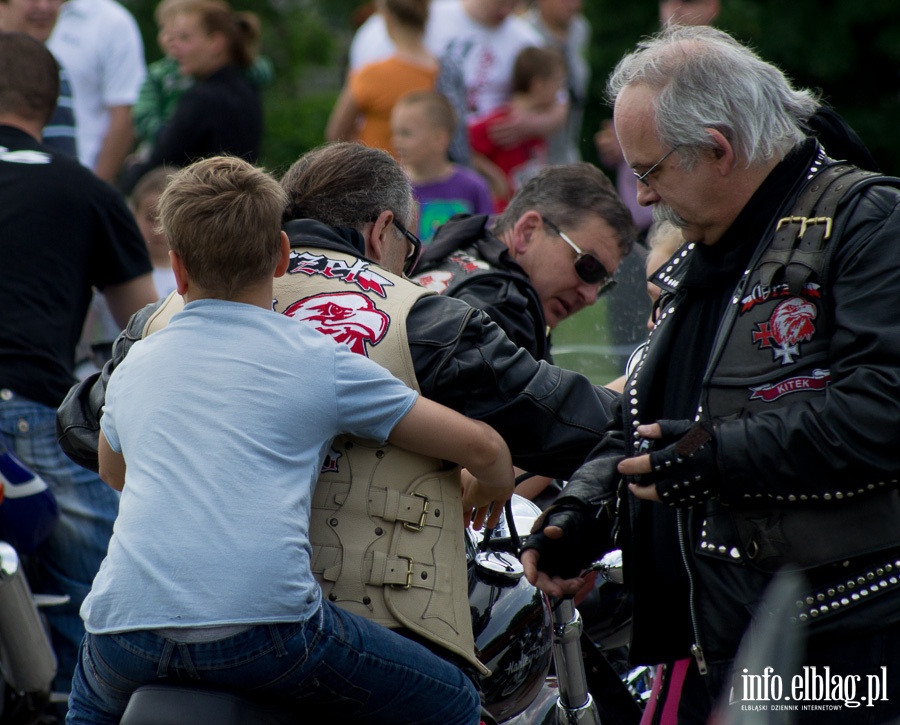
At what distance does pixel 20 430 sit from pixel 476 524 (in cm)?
206

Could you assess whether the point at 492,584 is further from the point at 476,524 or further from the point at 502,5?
the point at 502,5

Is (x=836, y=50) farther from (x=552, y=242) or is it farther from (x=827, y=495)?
(x=827, y=495)

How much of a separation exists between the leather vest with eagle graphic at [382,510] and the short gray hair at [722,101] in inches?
23.7

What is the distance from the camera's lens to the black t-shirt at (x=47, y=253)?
4.31m

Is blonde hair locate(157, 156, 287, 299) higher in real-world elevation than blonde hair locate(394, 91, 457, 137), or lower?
higher

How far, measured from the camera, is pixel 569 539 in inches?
112

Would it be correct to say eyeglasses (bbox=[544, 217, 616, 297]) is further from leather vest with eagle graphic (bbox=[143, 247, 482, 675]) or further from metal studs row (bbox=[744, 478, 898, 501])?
metal studs row (bbox=[744, 478, 898, 501])

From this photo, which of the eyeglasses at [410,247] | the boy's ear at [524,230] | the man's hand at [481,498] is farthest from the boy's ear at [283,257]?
the boy's ear at [524,230]

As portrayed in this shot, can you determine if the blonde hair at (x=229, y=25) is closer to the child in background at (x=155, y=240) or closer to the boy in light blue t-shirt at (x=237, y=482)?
the child in background at (x=155, y=240)

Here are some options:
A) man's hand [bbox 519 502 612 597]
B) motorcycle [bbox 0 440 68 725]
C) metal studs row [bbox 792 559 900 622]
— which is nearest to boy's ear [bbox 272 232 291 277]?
man's hand [bbox 519 502 612 597]

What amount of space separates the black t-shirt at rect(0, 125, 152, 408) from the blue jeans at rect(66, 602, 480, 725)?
2033 mm

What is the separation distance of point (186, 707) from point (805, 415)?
3.89ft

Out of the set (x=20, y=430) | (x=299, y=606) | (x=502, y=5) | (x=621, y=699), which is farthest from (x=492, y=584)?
(x=502, y=5)

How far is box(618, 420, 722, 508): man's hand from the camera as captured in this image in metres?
2.41
